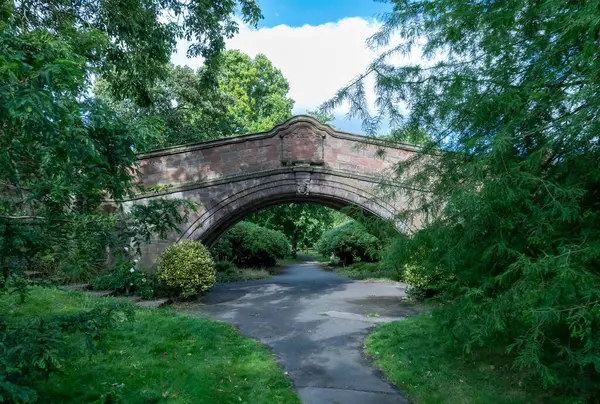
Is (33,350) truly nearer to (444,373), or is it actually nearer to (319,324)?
(444,373)

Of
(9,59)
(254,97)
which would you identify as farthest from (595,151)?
(254,97)

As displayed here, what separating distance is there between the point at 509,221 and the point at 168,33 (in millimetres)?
7255

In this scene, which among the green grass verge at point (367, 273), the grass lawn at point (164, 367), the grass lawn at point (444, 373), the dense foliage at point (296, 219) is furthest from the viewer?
the dense foliage at point (296, 219)

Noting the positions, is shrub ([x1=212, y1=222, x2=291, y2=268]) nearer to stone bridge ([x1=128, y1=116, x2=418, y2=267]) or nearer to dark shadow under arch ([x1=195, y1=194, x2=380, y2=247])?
dark shadow under arch ([x1=195, y1=194, x2=380, y2=247])

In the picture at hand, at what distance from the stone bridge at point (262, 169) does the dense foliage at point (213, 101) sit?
1.03 meters

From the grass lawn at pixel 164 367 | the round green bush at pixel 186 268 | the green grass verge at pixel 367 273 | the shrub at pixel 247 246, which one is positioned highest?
the shrub at pixel 247 246

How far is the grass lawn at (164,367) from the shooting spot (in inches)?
155

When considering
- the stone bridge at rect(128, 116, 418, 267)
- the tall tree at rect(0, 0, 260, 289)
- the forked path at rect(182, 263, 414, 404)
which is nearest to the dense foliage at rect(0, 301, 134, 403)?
the tall tree at rect(0, 0, 260, 289)

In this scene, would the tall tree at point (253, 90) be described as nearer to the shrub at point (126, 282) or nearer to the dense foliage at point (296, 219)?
the dense foliage at point (296, 219)

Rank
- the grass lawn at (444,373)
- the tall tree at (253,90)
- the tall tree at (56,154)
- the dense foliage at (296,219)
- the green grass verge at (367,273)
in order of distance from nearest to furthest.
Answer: the tall tree at (56,154), the grass lawn at (444,373), the green grass verge at (367,273), the dense foliage at (296,219), the tall tree at (253,90)

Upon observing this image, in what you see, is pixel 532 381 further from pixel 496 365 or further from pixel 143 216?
pixel 143 216

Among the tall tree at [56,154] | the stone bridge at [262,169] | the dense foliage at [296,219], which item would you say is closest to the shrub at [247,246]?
the dense foliage at [296,219]

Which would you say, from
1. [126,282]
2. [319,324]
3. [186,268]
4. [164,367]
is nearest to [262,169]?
[186,268]

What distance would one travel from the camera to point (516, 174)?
282cm
